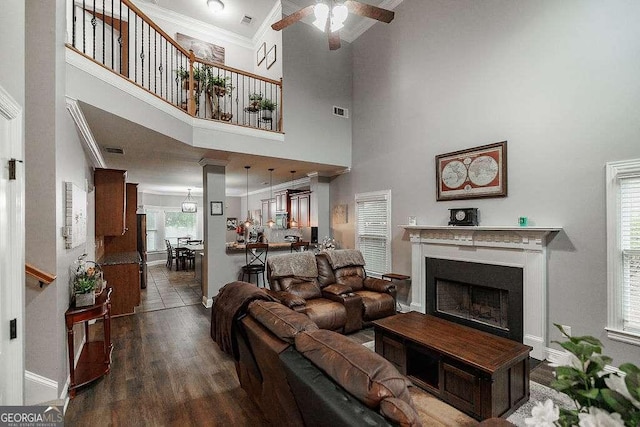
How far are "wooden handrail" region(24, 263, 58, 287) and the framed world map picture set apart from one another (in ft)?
14.9

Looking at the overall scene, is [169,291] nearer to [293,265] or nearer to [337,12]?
[293,265]

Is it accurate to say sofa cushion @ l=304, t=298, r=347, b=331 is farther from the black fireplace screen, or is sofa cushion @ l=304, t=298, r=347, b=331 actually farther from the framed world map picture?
the framed world map picture

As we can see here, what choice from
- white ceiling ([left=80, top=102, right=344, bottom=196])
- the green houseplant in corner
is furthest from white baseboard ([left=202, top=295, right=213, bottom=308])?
the green houseplant in corner

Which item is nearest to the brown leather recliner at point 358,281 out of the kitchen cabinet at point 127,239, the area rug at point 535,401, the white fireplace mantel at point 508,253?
the white fireplace mantel at point 508,253

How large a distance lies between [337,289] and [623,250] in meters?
3.13

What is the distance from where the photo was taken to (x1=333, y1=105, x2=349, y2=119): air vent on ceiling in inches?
236

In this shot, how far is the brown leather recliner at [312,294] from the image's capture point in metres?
3.61

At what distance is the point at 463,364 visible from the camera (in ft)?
7.41

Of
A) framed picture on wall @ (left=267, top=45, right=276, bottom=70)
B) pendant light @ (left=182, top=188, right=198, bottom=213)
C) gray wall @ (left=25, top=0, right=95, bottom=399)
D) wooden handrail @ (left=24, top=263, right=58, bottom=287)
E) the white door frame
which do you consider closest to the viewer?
the white door frame

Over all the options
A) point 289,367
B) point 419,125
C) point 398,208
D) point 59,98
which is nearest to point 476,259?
point 398,208

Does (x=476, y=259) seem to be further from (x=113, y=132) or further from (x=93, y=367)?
(x=113, y=132)

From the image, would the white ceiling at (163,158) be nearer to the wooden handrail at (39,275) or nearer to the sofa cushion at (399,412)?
the wooden handrail at (39,275)

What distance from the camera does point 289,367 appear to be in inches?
53.8

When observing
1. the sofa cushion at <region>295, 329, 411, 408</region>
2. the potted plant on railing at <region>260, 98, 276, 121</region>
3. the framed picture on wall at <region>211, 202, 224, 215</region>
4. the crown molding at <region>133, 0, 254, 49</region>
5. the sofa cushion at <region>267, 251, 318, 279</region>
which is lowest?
the sofa cushion at <region>267, 251, 318, 279</region>
